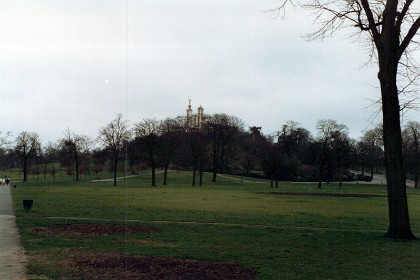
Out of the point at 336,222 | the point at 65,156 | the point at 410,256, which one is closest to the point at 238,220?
the point at 336,222

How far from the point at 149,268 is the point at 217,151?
85.1 meters

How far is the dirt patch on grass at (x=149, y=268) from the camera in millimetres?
9516

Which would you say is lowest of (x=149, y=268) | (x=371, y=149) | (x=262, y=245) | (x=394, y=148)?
(x=262, y=245)

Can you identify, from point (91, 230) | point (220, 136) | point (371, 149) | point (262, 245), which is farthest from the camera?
point (371, 149)

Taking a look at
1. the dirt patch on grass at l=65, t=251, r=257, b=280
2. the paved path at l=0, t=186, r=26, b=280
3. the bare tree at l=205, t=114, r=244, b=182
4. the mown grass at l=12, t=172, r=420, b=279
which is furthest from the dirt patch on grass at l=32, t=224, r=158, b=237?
the bare tree at l=205, t=114, r=244, b=182

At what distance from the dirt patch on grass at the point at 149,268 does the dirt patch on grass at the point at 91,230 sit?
462cm

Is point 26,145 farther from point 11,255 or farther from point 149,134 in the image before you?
point 11,255

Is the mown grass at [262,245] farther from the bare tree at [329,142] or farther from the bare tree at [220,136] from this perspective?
the bare tree at [220,136]

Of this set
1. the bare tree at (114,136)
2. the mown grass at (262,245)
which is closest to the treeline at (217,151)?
the bare tree at (114,136)

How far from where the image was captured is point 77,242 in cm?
1417

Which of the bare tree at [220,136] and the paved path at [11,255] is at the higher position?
the bare tree at [220,136]

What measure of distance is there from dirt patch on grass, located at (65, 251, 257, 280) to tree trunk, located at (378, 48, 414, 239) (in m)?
7.60

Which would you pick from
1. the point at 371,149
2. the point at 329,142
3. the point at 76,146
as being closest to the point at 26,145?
the point at 76,146

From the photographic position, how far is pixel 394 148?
15.6m
